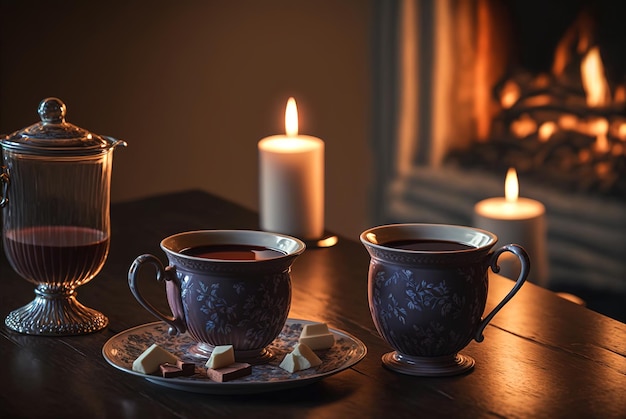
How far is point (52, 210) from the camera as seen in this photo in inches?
41.6

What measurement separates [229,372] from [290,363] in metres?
0.06

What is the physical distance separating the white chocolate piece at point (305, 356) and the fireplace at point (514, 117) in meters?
1.98

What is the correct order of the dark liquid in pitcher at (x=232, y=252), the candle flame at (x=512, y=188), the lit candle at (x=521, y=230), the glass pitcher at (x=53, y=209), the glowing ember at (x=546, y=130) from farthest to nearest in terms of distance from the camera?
the glowing ember at (x=546, y=130)
the candle flame at (x=512, y=188)
the lit candle at (x=521, y=230)
the glass pitcher at (x=53, y=209)
the dark liquid in pitcher at (x=232, y=252)

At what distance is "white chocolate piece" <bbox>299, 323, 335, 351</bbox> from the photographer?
0.96 metres

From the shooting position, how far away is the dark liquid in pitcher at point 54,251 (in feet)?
3.44

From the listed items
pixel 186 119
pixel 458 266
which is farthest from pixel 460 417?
pixel 186 119

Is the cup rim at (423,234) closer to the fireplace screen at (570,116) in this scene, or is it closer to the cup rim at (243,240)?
the cup rim at (243,240)

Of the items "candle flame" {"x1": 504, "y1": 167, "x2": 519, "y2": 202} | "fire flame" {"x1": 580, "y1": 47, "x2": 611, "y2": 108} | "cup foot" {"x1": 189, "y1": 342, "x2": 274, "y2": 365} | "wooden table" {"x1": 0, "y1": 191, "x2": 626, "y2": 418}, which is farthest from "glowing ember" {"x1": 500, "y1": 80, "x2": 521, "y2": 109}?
"cup foot" {"x1": 189, "y1": 342, "x2": 274, "y2": 365}

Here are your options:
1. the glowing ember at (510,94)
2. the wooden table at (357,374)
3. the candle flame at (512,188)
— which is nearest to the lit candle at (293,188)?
the wooden table at (357,374)

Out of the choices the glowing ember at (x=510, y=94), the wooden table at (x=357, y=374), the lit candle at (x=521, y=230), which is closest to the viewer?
the wooden table at (x=357, y=374)

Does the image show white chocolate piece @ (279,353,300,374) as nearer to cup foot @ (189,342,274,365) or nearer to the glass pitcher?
cup foot @ (189,342,274,365)

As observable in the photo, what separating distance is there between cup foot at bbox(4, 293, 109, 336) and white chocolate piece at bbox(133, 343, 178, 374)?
0.19 meters

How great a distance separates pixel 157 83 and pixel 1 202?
1.80m

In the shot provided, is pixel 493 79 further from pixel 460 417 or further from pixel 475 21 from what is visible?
pixel 460 417
